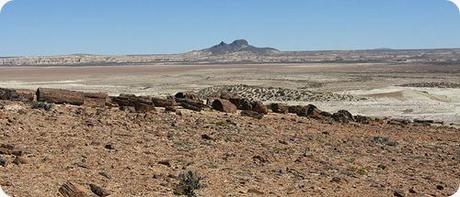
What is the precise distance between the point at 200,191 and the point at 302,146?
18.7ft

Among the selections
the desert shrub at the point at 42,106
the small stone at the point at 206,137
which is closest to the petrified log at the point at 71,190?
the small stone at the point at 206,137

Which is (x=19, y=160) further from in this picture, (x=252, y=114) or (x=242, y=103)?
(x=242, y=103)

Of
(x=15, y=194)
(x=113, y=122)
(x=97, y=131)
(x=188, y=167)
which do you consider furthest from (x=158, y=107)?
(x=15, y=194)

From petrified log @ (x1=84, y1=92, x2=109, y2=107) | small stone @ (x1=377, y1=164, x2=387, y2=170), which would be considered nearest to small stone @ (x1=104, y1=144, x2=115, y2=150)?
small stone @ (x1=377, y1=164, x2=387, y2=170)

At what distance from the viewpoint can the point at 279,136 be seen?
17016 mm

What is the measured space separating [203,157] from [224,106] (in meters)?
7.76

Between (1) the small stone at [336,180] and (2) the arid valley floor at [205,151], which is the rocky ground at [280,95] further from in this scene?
(1) the small stone at [336,180]

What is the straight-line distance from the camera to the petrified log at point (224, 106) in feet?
69.0

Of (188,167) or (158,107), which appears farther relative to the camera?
(158,107)

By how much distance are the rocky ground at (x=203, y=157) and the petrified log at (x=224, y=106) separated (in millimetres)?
1286

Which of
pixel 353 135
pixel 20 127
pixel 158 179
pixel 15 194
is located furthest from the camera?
pixel 353 135

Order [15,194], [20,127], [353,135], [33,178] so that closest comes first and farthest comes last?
[15,194] → [33,178] → [20,127] → [353,135]

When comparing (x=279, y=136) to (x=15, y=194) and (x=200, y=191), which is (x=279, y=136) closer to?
(x=200, y=191)

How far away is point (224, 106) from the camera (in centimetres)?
2111
